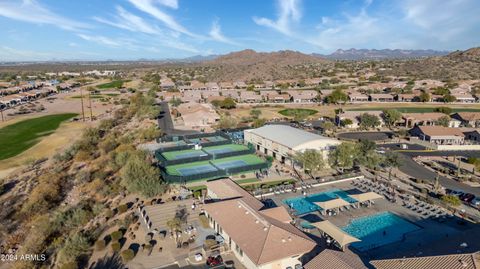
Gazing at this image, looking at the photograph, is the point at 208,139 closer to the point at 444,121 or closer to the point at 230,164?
the point at 230,164

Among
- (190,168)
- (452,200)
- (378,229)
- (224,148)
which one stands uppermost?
(452,200)

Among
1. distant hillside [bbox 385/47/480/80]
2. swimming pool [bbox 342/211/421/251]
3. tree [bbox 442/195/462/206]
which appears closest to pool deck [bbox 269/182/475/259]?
swimming pool [bbox 342/211/421/251]

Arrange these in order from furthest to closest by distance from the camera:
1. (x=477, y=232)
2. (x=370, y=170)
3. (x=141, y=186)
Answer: (x=370, y=170), (x=141, y=186), (x=477, y=232)

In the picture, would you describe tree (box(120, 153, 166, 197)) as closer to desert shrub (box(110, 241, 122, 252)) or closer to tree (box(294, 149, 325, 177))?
desert shrub (box(110, 241, 122, 252))

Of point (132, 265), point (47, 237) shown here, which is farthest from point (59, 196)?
point (132, 265)

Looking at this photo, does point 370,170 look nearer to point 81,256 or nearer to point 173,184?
point 173,184

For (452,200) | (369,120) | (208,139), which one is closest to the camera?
(452,200)

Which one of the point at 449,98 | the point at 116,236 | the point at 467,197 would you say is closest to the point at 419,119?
the point at 449,98
